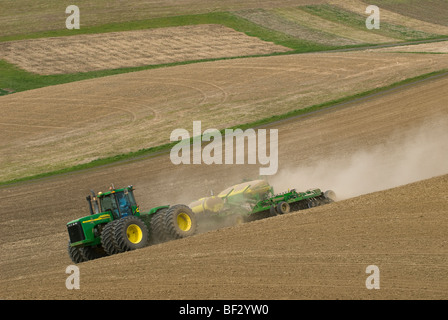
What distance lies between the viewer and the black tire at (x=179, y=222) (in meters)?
20.5

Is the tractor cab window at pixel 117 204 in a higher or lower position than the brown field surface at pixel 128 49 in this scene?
lower

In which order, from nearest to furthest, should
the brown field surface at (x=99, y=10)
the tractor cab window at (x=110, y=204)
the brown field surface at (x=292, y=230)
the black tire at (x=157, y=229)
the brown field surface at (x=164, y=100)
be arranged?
the brown field surface at (x=292, y=230) → the black tire at (x=157, y=229) → the tractor cab window at (x=110, y=204) → the brown field surface at (x=164, y=100) → the brown field surface at (x=99, y=10)

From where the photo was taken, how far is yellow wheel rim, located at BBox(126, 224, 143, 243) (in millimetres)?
20062

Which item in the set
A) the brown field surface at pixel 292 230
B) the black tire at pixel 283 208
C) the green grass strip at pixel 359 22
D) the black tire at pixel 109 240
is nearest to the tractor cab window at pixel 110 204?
the black tire at pixel 109 240

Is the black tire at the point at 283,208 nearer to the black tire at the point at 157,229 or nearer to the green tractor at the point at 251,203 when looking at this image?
the green tractor at the point at 251,203

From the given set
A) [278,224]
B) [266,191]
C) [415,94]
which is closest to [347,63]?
[415,94]

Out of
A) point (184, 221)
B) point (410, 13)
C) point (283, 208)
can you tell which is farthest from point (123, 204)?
point (410, 13)

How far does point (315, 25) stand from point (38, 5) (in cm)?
3121

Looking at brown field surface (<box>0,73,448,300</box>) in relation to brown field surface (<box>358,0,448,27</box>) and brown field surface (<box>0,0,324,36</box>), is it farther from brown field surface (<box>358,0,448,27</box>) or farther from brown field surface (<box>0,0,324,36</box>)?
brown field surface (<box>358,0,448,27</box>)

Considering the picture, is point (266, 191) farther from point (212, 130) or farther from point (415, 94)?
point (415, 94)

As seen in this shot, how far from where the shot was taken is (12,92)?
5556 cm

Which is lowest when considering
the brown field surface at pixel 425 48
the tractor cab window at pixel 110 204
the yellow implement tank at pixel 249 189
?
the tractor cab window at pixel 110 204

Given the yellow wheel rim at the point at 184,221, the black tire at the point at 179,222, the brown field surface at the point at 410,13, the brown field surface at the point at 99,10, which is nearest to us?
the black tire at the point at 179,222
